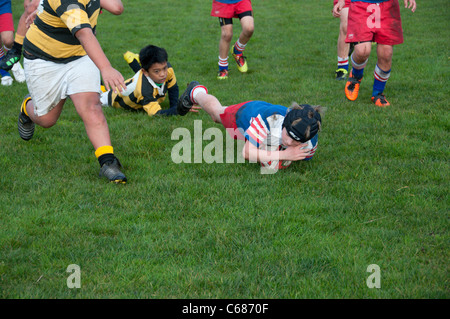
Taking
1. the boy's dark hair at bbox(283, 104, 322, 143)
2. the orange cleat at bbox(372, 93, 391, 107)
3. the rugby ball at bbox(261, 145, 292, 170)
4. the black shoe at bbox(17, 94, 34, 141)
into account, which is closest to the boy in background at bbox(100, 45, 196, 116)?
the black shoe at bbox(17, 94, 34, 141)

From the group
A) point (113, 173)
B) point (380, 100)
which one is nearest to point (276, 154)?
point (113, 173)

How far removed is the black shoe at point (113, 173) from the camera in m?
4.45

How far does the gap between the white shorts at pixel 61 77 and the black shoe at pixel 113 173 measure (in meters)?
0.71

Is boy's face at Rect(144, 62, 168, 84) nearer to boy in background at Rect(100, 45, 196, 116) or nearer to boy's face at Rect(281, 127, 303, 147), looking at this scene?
boy in background at Rect(100, 45, 196, 116)

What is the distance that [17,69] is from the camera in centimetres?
839

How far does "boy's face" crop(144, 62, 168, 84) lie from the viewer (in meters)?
6.42

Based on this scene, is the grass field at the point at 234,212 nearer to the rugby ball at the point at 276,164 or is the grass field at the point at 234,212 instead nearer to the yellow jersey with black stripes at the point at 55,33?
the rugby ball at the point at 276,164

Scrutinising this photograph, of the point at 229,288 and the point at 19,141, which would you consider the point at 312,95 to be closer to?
the point at 19,141

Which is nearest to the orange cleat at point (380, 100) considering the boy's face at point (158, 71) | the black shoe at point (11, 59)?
the boy's face at point (158, 71)

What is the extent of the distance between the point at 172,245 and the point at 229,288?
2.08 feet

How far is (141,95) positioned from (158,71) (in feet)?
1.26

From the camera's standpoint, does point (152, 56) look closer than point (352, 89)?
Yes

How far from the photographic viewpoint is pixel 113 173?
4.47 m

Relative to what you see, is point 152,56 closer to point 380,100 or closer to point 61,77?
point 61,77
